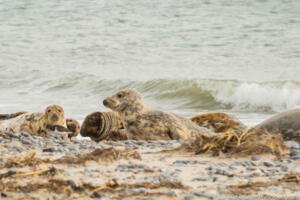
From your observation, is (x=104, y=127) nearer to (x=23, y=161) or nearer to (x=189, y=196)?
(x=23, y=161)

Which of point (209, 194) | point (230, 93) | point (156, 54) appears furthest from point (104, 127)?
point (156, 54)

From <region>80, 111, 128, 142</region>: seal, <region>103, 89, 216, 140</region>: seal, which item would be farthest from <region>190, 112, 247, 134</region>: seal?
<region>80, 111, 128, 142</region>: seal

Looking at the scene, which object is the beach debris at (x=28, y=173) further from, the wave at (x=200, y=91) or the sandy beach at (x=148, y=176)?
the wave at (x=200, y=91)

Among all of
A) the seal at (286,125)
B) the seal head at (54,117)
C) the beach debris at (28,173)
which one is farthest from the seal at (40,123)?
the beach debris at (28,173)

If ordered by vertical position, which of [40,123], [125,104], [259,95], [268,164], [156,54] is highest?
[156,54]

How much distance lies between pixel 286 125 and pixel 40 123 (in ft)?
12.0

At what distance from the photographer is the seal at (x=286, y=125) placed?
20.9 feet

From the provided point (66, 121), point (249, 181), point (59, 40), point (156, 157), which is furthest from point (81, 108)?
point (59, 40)

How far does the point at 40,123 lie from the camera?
8.03 meters

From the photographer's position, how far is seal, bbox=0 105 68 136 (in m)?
7.96

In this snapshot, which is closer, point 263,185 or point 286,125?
point 263,185

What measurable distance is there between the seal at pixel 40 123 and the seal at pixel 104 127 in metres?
0.46

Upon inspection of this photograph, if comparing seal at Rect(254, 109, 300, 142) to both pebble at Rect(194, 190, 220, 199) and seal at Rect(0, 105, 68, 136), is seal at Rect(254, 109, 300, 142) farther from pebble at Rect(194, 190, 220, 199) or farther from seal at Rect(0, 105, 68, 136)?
seal at Rect(0, 105, 68, 136)

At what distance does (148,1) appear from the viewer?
25.7 meters
